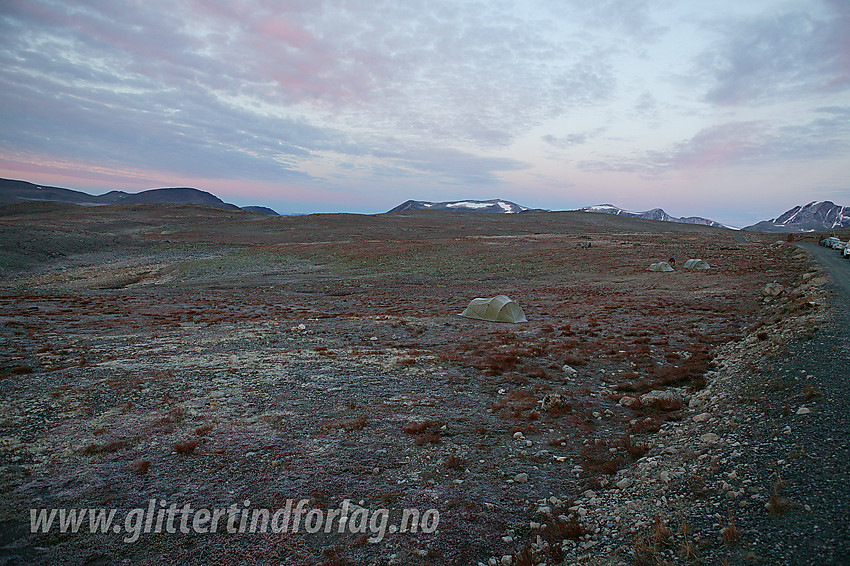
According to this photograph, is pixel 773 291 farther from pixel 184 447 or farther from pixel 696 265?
pixel 184 447

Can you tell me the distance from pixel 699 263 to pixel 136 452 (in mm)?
39450

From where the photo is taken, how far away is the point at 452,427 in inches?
342

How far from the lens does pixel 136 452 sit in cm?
743

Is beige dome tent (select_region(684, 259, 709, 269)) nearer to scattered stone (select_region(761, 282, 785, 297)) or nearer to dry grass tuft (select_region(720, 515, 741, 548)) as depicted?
scattered stone (select_region(761, 282, 785, 297))

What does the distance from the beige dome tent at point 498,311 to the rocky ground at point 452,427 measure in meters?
0.81

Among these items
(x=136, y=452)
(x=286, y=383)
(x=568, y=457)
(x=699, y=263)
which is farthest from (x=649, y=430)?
(x=699, y=263)

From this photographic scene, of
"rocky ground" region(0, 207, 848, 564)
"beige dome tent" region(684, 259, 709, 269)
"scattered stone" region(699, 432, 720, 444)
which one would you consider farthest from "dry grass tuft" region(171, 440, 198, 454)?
"beige dome tent" region(684, 259, 709, 269)

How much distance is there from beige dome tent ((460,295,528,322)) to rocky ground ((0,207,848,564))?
81 cm

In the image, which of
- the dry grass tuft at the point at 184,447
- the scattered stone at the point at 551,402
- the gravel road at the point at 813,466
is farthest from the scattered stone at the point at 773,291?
the dry grass tuft at the point at 184,447

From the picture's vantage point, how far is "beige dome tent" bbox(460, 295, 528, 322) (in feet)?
62.3

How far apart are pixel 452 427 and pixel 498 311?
35.7ft

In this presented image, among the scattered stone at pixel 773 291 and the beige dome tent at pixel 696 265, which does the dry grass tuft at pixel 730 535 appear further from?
the beige dome tent at pixel 696 265

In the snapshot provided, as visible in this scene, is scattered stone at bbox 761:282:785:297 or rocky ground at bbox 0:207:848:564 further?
scattered stone at bbox 761:282:785:297

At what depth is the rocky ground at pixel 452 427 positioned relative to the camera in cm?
518
